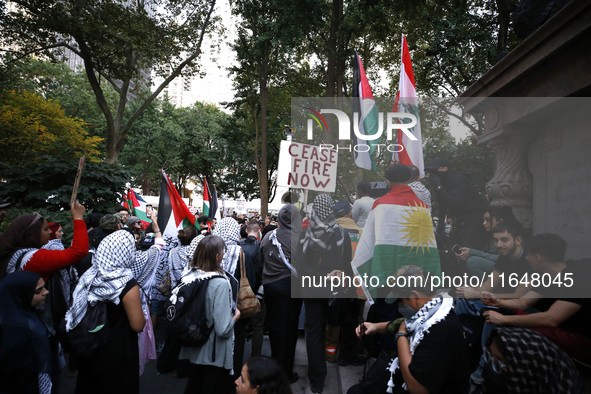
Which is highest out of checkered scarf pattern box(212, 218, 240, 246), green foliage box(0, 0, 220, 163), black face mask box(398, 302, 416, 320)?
green foliage box(0, 0, 220, 163)

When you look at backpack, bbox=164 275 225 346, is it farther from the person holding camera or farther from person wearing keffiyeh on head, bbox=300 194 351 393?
the person holding camera

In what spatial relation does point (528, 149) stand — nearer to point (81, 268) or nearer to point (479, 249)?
point (479, 249)

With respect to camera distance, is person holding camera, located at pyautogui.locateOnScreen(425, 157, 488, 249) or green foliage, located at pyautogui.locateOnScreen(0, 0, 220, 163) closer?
person holding camera, located at pyautogui.locateOnScreen(425, 157, 488, 249)

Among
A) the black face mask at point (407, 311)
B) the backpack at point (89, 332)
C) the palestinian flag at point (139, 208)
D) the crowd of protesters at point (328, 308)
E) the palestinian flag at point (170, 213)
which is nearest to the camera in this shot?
the crowd of protesters at point (328, 308)

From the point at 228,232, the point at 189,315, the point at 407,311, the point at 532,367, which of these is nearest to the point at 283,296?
the point at 228,232

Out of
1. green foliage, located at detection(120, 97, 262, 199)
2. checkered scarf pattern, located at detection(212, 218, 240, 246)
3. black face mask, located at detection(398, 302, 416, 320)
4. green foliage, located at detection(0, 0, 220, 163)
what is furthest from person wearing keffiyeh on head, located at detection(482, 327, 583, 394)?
green foliage, located at detection(120, 97, 262, 199)

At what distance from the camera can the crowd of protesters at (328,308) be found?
2062 millimetres

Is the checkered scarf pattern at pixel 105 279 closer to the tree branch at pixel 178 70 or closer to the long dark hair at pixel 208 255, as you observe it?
the long dark hair at pixel 208 255

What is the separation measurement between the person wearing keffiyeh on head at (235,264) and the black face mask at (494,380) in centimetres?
252

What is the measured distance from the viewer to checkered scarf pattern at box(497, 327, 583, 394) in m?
1.71

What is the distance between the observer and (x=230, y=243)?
4.30 meters

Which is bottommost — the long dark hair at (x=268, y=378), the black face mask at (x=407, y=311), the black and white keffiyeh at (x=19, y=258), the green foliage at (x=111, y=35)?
the long dark hair at (x=268, y=378)

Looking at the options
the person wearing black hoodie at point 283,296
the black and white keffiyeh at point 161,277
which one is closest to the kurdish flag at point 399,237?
the person wearing black hoodie at point 283,296

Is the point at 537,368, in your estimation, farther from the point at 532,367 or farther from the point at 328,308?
the point at 328,308
